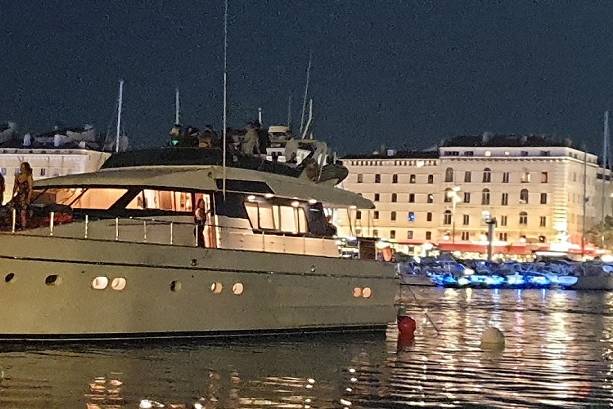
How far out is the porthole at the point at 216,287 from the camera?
24800mm

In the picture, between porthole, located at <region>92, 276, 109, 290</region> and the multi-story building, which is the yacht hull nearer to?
porthole, located at <region>92, 276, 109, 290</region>

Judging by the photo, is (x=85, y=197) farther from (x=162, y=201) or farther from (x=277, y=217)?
(x=277, y=217)

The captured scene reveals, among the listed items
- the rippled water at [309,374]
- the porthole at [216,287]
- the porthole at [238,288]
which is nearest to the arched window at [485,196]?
the rippled water at [309,374]

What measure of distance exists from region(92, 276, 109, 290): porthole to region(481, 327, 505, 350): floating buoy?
9693 millimetres

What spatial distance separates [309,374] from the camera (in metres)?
21.2

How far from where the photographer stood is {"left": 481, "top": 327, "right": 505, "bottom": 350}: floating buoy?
27888mm

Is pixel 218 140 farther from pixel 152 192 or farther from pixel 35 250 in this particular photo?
pixel 35 250

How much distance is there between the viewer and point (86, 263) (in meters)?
22.5

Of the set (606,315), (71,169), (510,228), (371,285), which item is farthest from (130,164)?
(510,228)

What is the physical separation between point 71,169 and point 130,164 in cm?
9565

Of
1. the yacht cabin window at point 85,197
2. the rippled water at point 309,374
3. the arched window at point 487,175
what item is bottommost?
the rippled water at point 309,374

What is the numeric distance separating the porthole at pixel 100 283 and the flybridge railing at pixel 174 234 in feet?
2.72

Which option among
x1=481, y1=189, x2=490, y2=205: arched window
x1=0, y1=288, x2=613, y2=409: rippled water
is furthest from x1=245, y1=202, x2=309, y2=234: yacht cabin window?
x1=481, y1=189, x2=490, y2=205: arched window

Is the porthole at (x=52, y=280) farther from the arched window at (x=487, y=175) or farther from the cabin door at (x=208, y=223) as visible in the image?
the arched window at (x=487, y=175)
